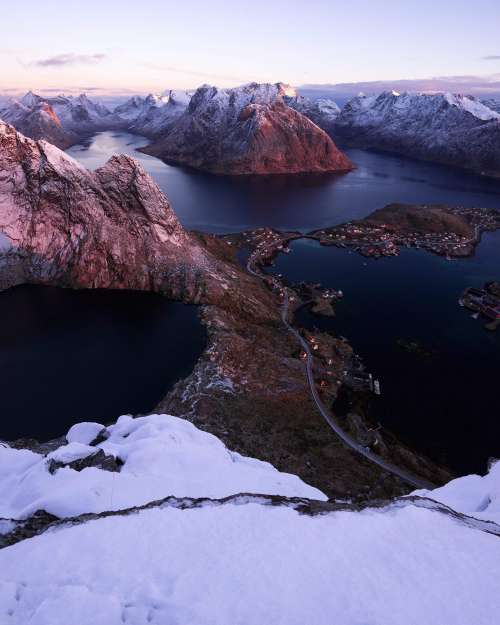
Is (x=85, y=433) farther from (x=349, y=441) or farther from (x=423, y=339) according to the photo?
(x=423, y=339)

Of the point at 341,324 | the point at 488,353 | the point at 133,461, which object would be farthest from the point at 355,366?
the point at 133,461

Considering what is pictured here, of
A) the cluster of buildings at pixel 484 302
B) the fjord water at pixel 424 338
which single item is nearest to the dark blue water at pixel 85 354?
the fjord water at pixel 424 338

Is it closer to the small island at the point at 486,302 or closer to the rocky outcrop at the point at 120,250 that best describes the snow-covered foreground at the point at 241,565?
the rocky outcrop at the point at 120,250

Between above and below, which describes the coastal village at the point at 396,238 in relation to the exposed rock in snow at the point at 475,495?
above

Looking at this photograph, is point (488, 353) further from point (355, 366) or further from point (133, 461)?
point (133, 461)

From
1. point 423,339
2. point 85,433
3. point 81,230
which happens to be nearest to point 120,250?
point 81,230

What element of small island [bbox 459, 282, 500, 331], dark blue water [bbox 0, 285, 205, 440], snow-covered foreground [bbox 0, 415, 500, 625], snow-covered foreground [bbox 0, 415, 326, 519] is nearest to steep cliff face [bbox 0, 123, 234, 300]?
dark blue water [bbox 0, 285, 205, 440]
